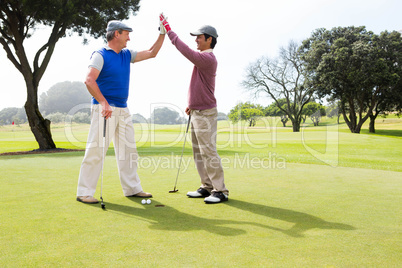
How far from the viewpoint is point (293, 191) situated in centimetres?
501

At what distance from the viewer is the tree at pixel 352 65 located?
34719 millimetres

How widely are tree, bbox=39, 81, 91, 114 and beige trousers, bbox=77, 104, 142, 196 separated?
16733cm

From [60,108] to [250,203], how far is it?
6855 inches

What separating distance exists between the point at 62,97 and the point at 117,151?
17633 centimetres

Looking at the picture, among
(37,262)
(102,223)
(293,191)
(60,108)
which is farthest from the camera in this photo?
(60,108)

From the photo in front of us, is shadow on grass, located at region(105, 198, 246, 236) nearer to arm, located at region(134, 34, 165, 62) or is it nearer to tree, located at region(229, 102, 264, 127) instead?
arm, located at region(134, 34, 165, 62)

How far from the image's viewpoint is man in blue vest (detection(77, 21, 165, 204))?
4.43 meters

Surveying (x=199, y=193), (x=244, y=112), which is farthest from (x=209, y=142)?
(x=244, y=112)

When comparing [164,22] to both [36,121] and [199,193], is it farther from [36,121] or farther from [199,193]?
[36,121]

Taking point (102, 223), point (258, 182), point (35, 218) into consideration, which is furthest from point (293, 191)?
point (35, 218)

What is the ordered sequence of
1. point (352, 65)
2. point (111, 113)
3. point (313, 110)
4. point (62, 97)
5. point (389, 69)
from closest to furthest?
point (111, 113), point (352, 65), point (389, 69), point (313, 110), point (62, 97)

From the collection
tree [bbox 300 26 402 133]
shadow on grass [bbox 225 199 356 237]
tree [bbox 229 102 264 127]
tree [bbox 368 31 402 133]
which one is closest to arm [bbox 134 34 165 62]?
shadow on grass [bbox 225 199 356 237]

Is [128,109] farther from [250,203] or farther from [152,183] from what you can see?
[250,203]

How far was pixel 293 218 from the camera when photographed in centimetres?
352
